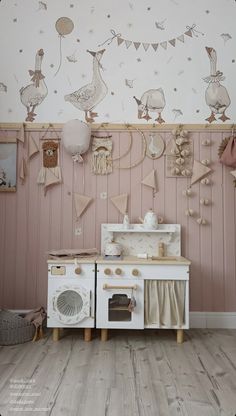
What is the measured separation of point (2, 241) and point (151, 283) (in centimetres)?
136

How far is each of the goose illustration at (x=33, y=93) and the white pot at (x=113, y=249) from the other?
1.33m

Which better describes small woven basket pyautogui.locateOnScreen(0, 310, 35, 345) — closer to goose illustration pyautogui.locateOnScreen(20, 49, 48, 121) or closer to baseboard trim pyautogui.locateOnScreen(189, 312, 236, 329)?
baseboard trim pyautogui.locateOnScreen(189, 312, 236, 329)

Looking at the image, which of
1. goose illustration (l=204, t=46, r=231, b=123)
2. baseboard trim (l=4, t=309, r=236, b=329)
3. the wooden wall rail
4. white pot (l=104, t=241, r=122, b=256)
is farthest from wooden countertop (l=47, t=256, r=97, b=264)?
goose illustration (l=204, t=46, r=231, b=123)

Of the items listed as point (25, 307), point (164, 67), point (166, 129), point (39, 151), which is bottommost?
point (25, 307)

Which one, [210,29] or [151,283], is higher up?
[210,29]

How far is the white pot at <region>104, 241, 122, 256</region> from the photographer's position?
259cm

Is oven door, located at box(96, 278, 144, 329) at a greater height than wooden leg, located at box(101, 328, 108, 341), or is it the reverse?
oven door, located at box(96, 278, 144, 329)

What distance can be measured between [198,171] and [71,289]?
146 cm

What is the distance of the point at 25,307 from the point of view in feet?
9.38

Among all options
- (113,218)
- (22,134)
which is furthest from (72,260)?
(22,134)

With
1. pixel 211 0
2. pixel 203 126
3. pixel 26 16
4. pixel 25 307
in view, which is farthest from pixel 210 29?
pixel 25 307

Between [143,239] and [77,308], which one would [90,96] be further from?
[77,308]

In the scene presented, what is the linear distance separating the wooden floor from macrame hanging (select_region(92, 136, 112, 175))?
54.2 inches

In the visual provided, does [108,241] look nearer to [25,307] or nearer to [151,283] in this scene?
[151,283]
